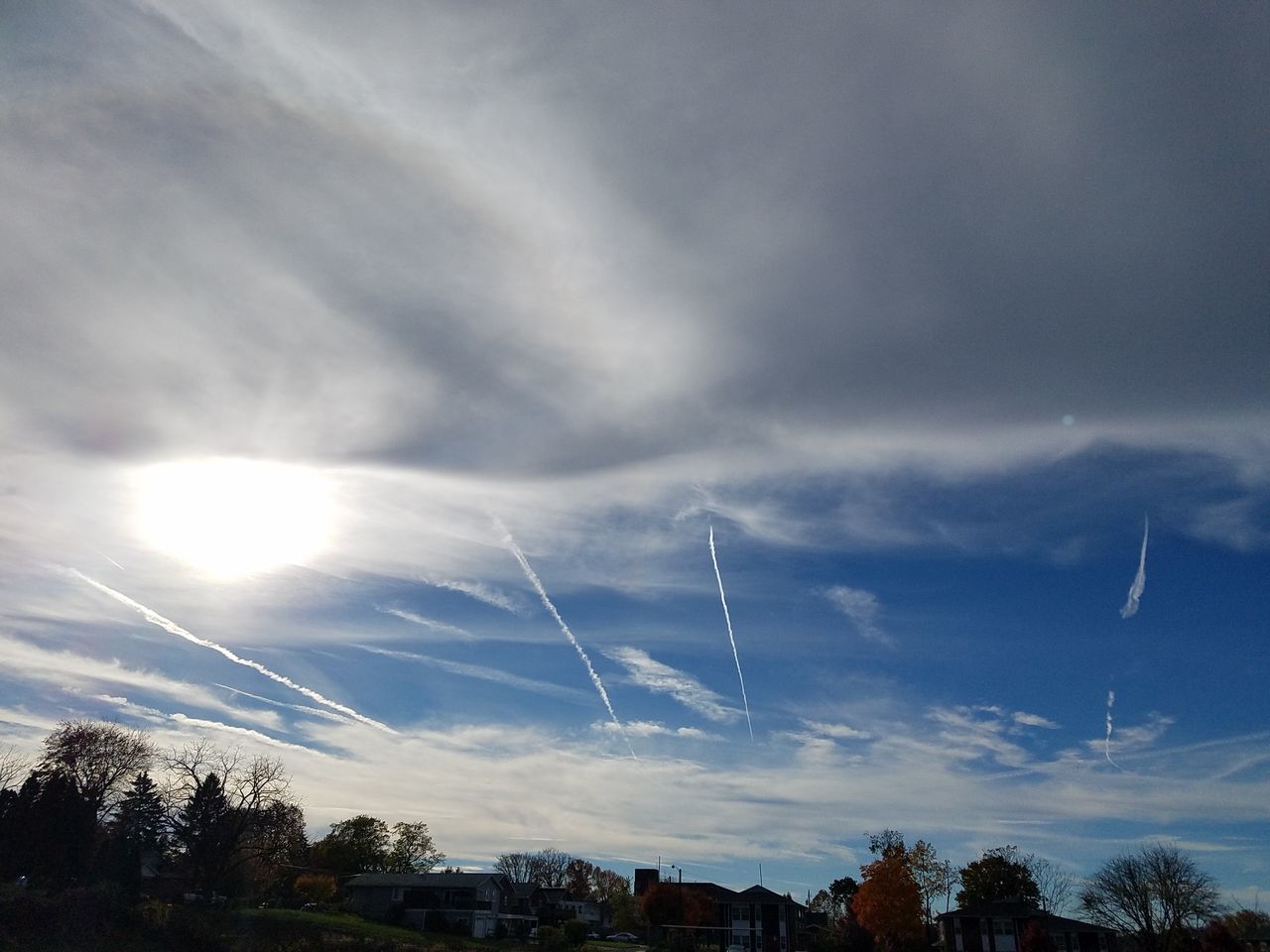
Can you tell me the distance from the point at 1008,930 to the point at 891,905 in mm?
12396

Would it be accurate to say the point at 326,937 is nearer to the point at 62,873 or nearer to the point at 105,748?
the point at 62,873

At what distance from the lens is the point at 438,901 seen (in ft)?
332

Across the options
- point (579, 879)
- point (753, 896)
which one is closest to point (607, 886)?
point (579, 879)

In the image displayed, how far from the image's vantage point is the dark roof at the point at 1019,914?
9188cm

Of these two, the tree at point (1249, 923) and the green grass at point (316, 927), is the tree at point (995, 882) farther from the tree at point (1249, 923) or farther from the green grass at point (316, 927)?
the green grass at point (316, 927)

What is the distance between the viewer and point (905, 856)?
10438 centimetres

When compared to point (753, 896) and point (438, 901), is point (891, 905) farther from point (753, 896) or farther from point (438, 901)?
point (438, 901)

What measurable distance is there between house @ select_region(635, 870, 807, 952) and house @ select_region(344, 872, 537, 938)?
2230 centimetres

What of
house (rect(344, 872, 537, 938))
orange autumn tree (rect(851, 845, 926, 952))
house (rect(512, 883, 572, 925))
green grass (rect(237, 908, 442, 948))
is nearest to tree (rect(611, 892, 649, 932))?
house (rect(512, 883, 572, 925))

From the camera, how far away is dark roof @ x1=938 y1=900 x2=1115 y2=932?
91.9 meters

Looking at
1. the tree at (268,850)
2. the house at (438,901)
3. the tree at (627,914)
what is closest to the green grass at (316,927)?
the tree at (268,850)

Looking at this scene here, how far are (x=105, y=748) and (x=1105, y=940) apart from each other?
362ft

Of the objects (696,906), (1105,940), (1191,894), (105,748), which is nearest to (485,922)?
(696,906)

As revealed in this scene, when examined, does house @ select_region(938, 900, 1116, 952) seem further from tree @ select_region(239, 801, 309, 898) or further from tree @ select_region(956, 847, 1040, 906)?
tree @ select_region(239, 801, 309, 898)
